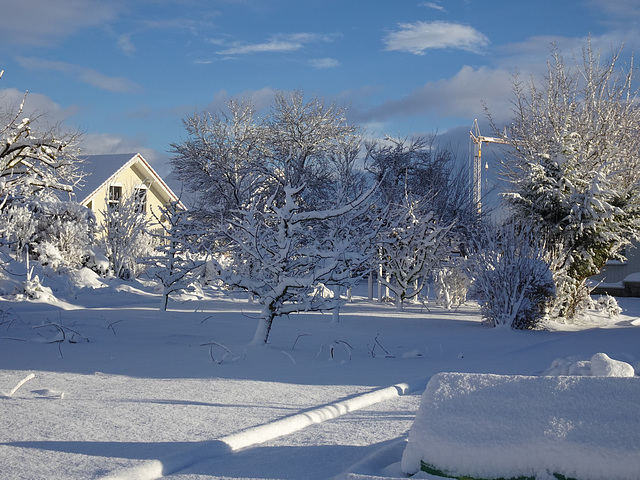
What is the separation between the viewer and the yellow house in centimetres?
3177

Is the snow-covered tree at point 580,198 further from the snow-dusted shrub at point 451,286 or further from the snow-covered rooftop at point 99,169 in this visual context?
the snow-covered rooftop at point 99,169

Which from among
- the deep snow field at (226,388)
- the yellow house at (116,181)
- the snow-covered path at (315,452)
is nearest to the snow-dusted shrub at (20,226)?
the deep snow field at (226,388)

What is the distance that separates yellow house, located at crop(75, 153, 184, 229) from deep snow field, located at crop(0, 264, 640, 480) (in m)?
17.7

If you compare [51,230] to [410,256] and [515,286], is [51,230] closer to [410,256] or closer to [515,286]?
[410,256]

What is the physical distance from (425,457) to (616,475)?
1025 mm

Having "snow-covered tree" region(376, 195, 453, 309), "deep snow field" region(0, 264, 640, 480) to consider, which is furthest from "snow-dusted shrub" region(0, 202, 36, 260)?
"snow-covered tree" region(376, 195, 453, 309)

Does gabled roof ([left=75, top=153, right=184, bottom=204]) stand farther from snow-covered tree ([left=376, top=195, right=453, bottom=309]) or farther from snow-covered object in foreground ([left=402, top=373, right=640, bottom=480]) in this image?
snow-covered object in foreground ([left=402, top=373, right=640, bottom=480])

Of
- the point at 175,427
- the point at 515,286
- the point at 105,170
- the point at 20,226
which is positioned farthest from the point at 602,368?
the point at 105,170

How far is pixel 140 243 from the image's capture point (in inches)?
1062

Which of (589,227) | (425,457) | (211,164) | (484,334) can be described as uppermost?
(211,164)

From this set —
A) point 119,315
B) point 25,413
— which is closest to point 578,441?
point 25,413

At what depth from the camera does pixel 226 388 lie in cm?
698

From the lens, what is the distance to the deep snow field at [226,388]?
432 centimetres

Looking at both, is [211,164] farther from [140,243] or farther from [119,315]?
[119,315]
